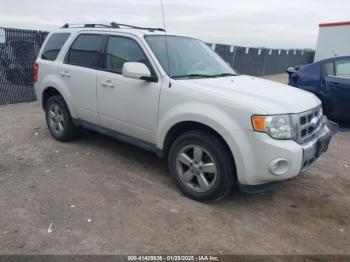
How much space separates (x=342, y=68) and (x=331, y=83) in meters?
0.46

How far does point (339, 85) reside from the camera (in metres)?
7.48

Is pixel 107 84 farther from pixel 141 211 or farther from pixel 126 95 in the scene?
pixel 141 211

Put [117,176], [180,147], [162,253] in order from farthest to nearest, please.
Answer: [117,176]
[180,147]
[162,253]

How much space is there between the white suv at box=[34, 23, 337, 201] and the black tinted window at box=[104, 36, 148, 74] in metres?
0.01

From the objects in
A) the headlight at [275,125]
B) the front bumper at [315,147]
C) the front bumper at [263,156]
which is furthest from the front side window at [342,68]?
the headlight at [275,125]

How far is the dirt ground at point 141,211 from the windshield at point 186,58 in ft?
4.49

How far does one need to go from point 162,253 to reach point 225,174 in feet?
3.49

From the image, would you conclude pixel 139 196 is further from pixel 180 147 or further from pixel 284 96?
pixel 284 96

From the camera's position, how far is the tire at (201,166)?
3.77m

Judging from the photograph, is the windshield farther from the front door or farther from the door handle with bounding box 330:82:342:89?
the door handle with bounding box 330:82:342:89

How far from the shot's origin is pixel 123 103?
467cm

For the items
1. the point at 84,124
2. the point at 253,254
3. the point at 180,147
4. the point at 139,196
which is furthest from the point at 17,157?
the point at 253,254

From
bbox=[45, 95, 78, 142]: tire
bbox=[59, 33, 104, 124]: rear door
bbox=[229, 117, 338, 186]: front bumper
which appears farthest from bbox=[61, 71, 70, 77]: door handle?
bbox=[229, 117, 338, 186]: front bumper

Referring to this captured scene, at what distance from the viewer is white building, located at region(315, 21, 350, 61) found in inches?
761
